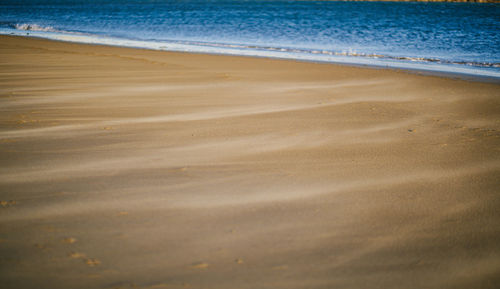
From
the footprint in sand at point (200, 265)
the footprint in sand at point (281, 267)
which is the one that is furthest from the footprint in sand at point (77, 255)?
the footprint in sand at point (281, 267)

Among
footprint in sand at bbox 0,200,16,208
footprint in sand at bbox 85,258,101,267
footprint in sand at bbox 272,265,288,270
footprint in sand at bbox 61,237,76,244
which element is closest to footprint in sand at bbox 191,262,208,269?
footprint in sand at bbox 272,265,288,270

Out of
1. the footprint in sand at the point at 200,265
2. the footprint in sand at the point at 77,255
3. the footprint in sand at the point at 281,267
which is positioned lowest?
the footprint in sand at the point at 281,267

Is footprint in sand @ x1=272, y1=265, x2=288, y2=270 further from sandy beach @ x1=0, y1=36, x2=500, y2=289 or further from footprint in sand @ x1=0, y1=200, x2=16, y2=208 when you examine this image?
footprint in sand @ x1=0, y1=200, x2=16, y2=208

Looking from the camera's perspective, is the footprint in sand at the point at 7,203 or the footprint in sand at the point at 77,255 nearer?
the footprint in sand at the point at 77,255

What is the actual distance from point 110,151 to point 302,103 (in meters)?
2.90

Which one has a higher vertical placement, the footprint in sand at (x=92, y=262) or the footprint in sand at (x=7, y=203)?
the footprint in sand at (x=7, y=203)

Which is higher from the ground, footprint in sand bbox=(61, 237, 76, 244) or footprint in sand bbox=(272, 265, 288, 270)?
footprint in sand bbox=(61, 237, 76, 244)

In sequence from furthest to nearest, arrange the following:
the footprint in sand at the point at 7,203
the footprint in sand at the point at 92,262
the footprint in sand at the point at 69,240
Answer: the footprint in sand at the point at 7,203, the footprint in sand at the point at 69,240, the footprint in sand at the point at 92,262

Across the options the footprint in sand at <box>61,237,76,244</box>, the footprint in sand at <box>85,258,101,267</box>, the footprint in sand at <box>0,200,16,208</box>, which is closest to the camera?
the footprint in sand at <box>85,258,101,267</box>

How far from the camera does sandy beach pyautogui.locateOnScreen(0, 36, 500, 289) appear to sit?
7.23 ft

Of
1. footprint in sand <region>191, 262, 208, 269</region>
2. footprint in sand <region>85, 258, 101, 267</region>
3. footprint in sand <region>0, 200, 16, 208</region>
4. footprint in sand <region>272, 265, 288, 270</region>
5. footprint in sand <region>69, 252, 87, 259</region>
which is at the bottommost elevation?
footprint in sand <region>272, 265, 288, 270</region>

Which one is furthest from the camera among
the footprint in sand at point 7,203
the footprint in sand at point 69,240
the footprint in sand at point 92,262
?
the footprint in sand at point 7,203

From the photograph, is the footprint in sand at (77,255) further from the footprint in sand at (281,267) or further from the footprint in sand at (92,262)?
the footprint in sand at (281,267)

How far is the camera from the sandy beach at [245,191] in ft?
7.23
